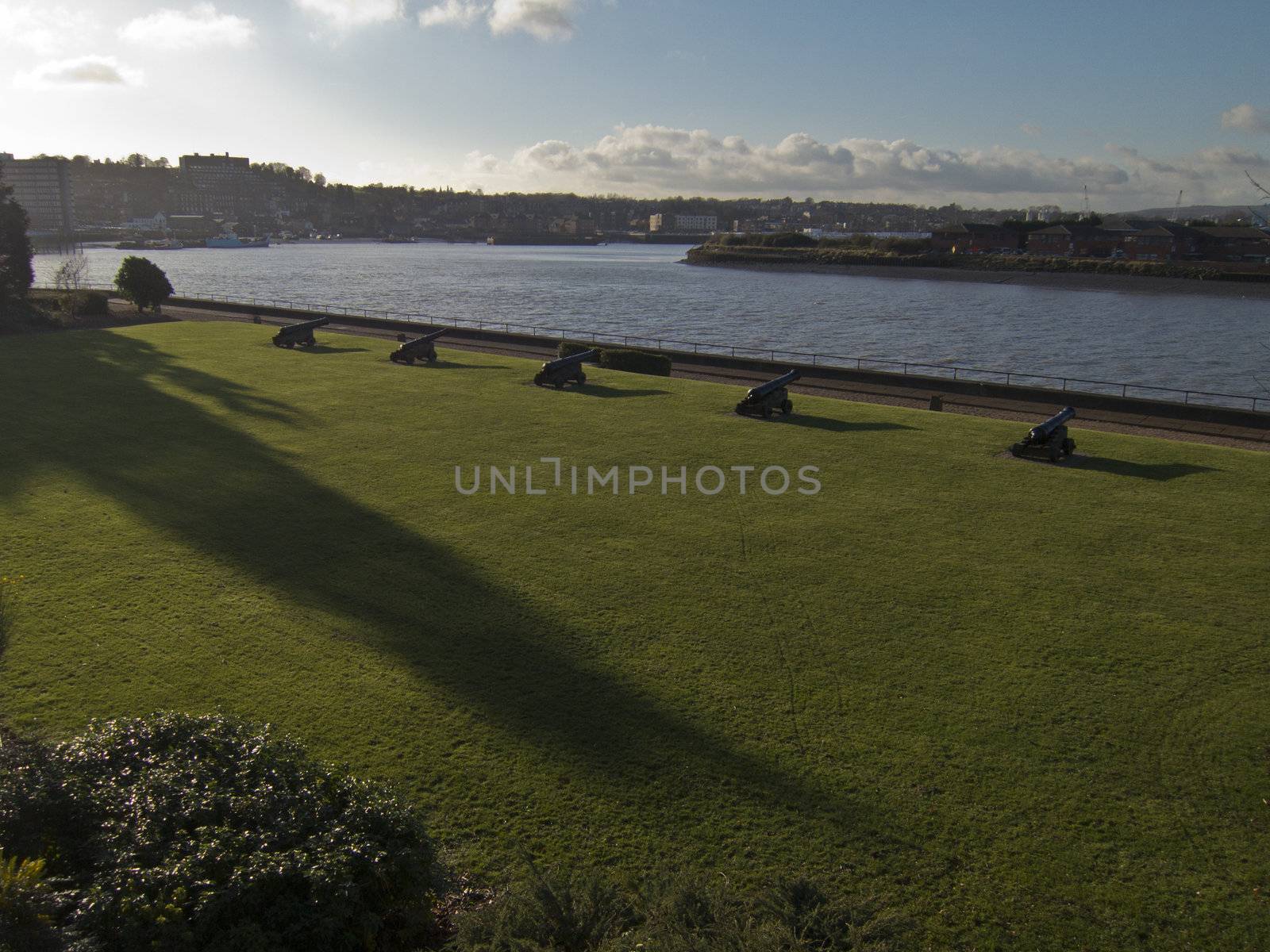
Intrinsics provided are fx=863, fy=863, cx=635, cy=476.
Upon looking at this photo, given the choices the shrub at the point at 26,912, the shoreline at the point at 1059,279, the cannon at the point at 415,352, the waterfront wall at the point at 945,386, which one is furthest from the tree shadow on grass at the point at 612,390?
the shoreline at the point at 1059,279

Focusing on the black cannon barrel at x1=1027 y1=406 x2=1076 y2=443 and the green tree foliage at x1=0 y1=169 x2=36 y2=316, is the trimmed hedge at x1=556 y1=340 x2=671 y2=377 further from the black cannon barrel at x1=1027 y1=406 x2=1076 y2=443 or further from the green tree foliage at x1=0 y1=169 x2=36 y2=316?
the green tree foliage at x1=0 y1=169 x2=36 y2=316

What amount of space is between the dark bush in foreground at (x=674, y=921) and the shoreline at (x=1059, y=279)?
10057 cm

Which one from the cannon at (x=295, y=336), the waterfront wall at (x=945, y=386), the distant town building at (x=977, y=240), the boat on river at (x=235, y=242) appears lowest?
the waterfront wall at (x=945, y=386)

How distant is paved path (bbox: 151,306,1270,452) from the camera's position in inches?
880

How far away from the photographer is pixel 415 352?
29906 mm

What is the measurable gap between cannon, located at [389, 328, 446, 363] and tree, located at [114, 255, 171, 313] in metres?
20.8

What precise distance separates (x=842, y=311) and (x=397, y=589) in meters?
68.6

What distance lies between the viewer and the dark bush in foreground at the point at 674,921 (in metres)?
4.96

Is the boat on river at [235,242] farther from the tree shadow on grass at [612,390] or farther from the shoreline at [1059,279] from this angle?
the tree shadow on grass at [612,390]

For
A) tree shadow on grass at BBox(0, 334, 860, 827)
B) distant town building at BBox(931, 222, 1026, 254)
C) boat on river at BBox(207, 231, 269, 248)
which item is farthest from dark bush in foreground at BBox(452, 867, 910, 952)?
boat on river at BBox(207, 231, 269, 248)

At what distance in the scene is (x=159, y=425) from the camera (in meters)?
19.6

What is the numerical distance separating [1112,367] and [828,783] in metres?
47.5

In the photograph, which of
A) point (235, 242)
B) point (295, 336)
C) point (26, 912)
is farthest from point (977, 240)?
point (235, 242)

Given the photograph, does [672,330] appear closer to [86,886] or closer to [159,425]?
[159,425]
